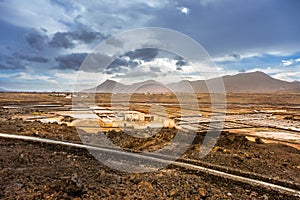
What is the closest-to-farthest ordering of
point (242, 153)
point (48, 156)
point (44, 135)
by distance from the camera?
point (48, 156), point (242, 153), point (44, 135)

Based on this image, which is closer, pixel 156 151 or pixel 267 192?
pixel 267 192

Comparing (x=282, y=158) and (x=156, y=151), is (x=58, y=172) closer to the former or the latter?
(x=156, y=151)

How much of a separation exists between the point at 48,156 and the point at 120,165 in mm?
2880

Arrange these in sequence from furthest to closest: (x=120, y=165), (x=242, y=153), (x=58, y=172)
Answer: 1. (x=242, y=153)
2. (x=120, y=165)
3. (x=58, y=172)

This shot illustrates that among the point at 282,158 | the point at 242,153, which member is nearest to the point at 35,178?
the point at 242,153

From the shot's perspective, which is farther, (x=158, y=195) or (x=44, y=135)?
(x=44, y=135)

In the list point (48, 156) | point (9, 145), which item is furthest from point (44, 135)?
point (48, 156)

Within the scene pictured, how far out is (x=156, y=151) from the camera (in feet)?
40.1

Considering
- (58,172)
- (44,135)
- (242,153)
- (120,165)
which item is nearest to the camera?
(58,172)

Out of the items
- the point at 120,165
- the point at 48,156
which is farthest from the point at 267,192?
the point at 48,156

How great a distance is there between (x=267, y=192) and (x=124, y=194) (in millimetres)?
3825

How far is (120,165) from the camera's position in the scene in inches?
384

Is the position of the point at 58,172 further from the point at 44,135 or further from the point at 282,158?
the point at 282,158

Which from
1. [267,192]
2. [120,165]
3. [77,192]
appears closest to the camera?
[77,192]
